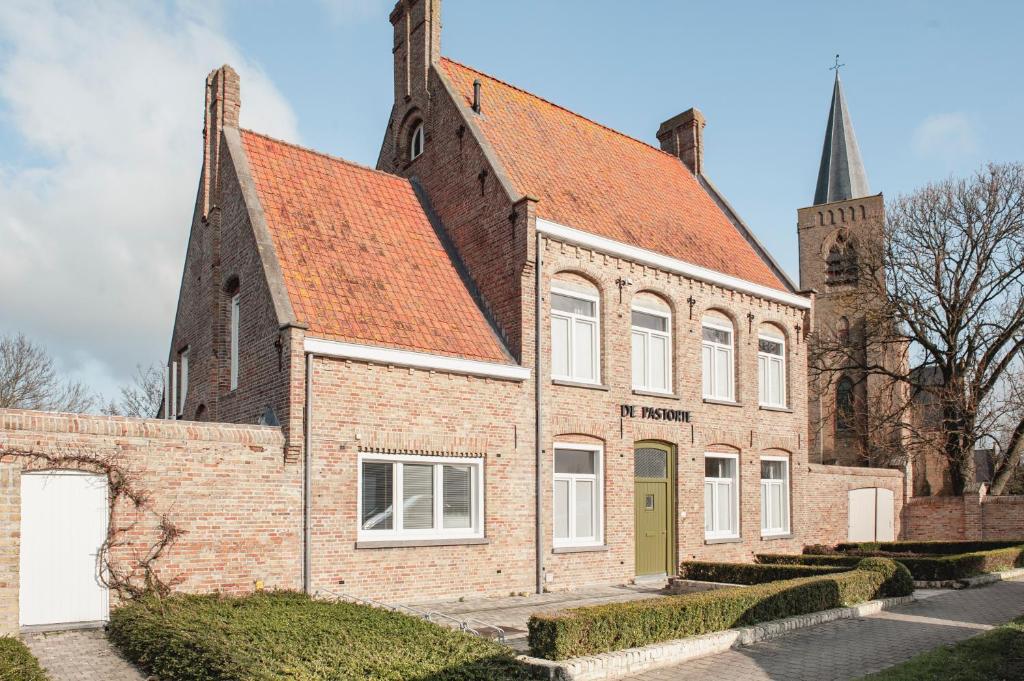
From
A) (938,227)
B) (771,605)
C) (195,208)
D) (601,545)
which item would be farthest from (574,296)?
(938,227)

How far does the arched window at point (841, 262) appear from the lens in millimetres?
32719

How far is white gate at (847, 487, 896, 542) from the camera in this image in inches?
1035

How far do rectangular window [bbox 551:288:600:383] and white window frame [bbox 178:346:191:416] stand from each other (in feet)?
28.0

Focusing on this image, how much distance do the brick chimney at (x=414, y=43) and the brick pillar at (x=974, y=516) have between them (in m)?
21.2

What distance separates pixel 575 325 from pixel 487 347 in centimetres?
239

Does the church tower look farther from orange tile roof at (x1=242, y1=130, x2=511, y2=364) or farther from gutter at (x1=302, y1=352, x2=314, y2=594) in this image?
gutter at (x1=302, y1=352, x2=314, y2=594)

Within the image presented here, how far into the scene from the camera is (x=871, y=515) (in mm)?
27125

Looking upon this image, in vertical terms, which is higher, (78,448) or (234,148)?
(234,148)

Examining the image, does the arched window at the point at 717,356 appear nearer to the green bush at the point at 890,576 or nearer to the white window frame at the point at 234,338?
the green bush at the point at 890,576

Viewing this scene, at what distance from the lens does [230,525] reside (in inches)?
517

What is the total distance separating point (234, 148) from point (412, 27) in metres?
6.31

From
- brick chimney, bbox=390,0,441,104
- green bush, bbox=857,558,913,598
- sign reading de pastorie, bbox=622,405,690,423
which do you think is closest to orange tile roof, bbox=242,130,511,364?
brick chimney, bbox=390,0,441,104

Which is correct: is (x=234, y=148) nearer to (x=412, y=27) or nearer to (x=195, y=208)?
Answer: (x=195, y=208)

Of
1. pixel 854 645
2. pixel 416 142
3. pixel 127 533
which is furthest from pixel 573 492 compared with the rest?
pixel 416 142
